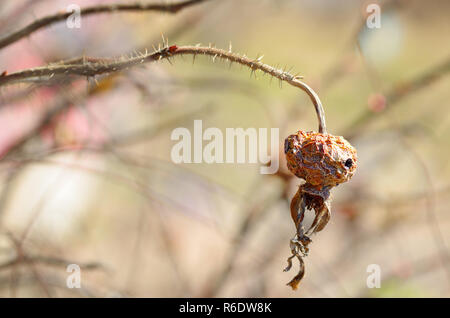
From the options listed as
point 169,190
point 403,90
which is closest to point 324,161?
point 403,90

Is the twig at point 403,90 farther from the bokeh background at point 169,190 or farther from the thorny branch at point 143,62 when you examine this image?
the thorny branch at point 143,62

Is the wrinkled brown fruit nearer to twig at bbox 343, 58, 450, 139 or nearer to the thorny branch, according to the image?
the thorny branch

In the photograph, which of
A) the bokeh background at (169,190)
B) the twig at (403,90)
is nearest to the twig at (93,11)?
the bokeh background at (169,190)

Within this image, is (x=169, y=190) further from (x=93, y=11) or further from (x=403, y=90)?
(x=93, y=11)

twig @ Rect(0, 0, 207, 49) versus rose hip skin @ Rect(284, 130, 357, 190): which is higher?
twig @ Rect(0, 0, 207, 49)

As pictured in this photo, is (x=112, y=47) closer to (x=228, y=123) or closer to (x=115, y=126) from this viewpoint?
(x=115, y=126)

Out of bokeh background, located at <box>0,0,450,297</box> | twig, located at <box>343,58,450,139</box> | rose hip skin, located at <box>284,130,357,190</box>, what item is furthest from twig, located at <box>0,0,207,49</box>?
twig, located at <box>343,58,450,139</box>
